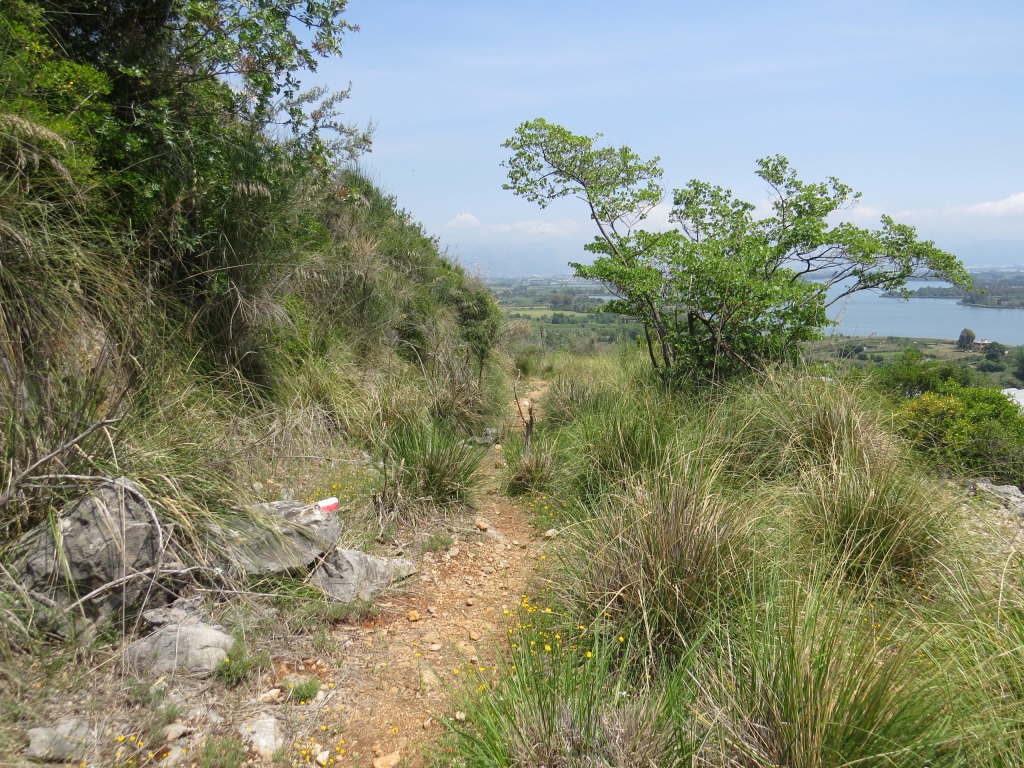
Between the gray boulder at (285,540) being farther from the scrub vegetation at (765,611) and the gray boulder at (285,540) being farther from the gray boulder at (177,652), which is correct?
the scrub vegetation at (765,611)

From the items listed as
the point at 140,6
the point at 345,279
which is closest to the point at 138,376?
the point at 140,6

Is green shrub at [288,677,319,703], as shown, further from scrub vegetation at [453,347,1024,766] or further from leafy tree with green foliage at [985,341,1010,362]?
leafy tree with green foliage at [985,341,1010,362]

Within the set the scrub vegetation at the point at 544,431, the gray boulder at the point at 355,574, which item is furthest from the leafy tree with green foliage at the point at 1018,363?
the gray boulder at the point at 355,574

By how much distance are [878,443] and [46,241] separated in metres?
5.58

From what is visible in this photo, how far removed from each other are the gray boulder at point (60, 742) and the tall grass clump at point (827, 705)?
6.90 ft

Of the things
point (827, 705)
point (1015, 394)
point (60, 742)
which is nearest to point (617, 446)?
point (827, 705)

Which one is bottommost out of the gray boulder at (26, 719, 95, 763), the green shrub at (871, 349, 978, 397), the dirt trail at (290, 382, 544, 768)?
the dirt trail at (290, 382, 544, 768)

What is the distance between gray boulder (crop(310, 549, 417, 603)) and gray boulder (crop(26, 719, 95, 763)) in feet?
4.11

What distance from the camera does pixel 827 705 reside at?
5.94ft

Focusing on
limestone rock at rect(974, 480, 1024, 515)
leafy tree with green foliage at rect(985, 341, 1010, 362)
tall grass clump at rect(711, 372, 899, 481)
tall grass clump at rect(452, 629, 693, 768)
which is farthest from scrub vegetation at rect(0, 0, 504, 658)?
leafy tree with green foliage at rect(985, 341, 1010, 362)

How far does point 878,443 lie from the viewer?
14.4 feet

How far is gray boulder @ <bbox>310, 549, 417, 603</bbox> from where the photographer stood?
3.34m

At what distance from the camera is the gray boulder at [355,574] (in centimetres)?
334

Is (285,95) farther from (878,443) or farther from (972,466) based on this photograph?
(972,466)
